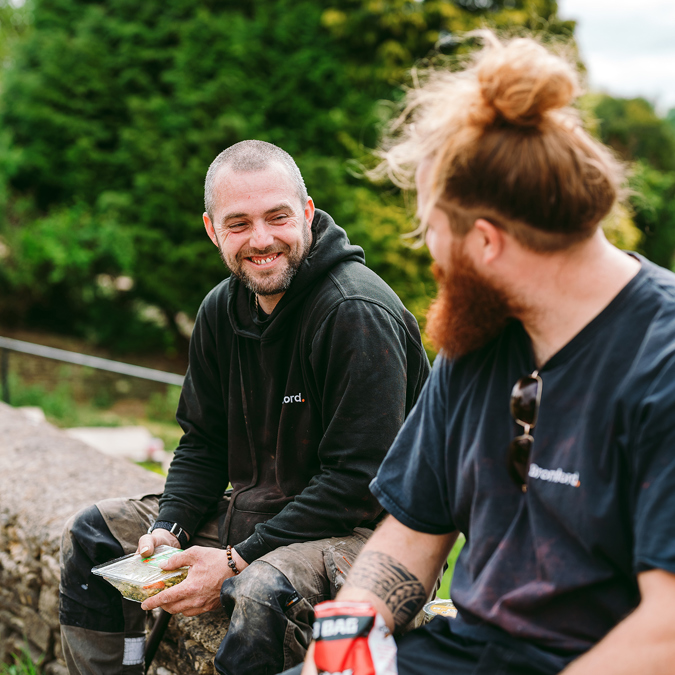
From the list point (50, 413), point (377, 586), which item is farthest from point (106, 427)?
point (377, 586)

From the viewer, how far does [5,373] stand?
8.12 meters

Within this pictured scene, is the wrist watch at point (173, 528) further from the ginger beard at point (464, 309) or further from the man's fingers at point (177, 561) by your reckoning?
the ginger beard at point (464, 309)

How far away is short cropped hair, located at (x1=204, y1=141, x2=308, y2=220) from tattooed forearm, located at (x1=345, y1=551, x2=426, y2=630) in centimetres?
142

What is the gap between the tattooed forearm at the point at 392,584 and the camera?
1.65 m

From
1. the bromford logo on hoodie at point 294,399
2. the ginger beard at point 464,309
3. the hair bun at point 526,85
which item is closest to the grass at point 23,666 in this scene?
the bromford logo on hoodie at point 294,399

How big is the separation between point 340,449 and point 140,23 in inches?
486

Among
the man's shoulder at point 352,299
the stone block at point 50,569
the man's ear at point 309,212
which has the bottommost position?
the stone block at point 50,569

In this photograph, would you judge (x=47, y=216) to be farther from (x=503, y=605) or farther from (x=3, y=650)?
(x=503, y=605)

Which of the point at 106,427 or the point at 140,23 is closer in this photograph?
the point at 106,427

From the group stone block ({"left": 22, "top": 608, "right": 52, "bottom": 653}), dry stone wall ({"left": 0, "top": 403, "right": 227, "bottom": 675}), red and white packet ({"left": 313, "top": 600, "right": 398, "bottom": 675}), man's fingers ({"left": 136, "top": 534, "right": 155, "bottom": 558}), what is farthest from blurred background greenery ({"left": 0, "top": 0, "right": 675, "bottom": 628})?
red and white packet ({"left": 313, "top": 600, "right": 398, "bottom": 675})

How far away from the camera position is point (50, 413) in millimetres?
9367

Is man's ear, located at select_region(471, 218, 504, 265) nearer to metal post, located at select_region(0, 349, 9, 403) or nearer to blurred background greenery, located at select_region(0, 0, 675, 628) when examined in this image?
metal post, located at select_region(0, 349, 9, 403)

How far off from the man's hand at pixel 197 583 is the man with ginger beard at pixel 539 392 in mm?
730

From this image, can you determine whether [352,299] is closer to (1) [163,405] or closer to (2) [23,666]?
(2) [23,666]
